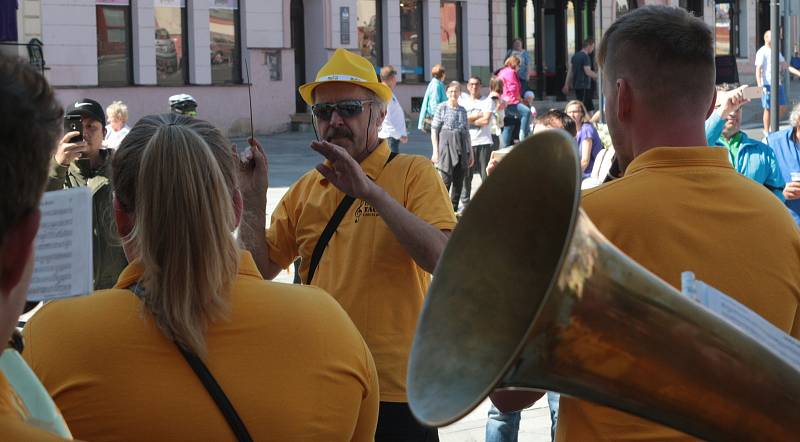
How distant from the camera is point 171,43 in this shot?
78.2 feet

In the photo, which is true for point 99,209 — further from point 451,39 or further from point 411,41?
point 451,39

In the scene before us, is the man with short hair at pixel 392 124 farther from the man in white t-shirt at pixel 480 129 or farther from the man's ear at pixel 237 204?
the man's ear at pixel 237 204

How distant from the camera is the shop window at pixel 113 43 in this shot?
22641 millimetres

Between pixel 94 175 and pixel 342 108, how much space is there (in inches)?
93.7

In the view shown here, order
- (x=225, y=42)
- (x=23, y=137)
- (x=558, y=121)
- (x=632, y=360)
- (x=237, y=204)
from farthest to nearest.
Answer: (x=225, y=42)
(x=558, y=121)
(x=237, y=204)
(x=632, y=360)
(x=23, y=137)

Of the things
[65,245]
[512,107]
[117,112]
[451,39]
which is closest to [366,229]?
[65,245]

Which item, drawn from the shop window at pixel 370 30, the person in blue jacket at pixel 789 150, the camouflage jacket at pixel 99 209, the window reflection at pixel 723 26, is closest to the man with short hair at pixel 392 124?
the person in blue jacket at pixel 789 150

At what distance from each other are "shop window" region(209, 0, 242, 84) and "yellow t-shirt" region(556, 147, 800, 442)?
2257cm

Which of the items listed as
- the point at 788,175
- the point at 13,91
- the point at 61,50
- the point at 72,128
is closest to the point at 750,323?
the point at 13,91

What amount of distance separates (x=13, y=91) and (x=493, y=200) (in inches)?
35.1

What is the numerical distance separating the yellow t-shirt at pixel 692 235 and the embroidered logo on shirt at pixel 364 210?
1425 mm

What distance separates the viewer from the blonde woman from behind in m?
2.26

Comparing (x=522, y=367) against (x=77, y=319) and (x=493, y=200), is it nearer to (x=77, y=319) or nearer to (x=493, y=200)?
(x=493, y=200)

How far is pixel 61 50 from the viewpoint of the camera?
21.8 meters
